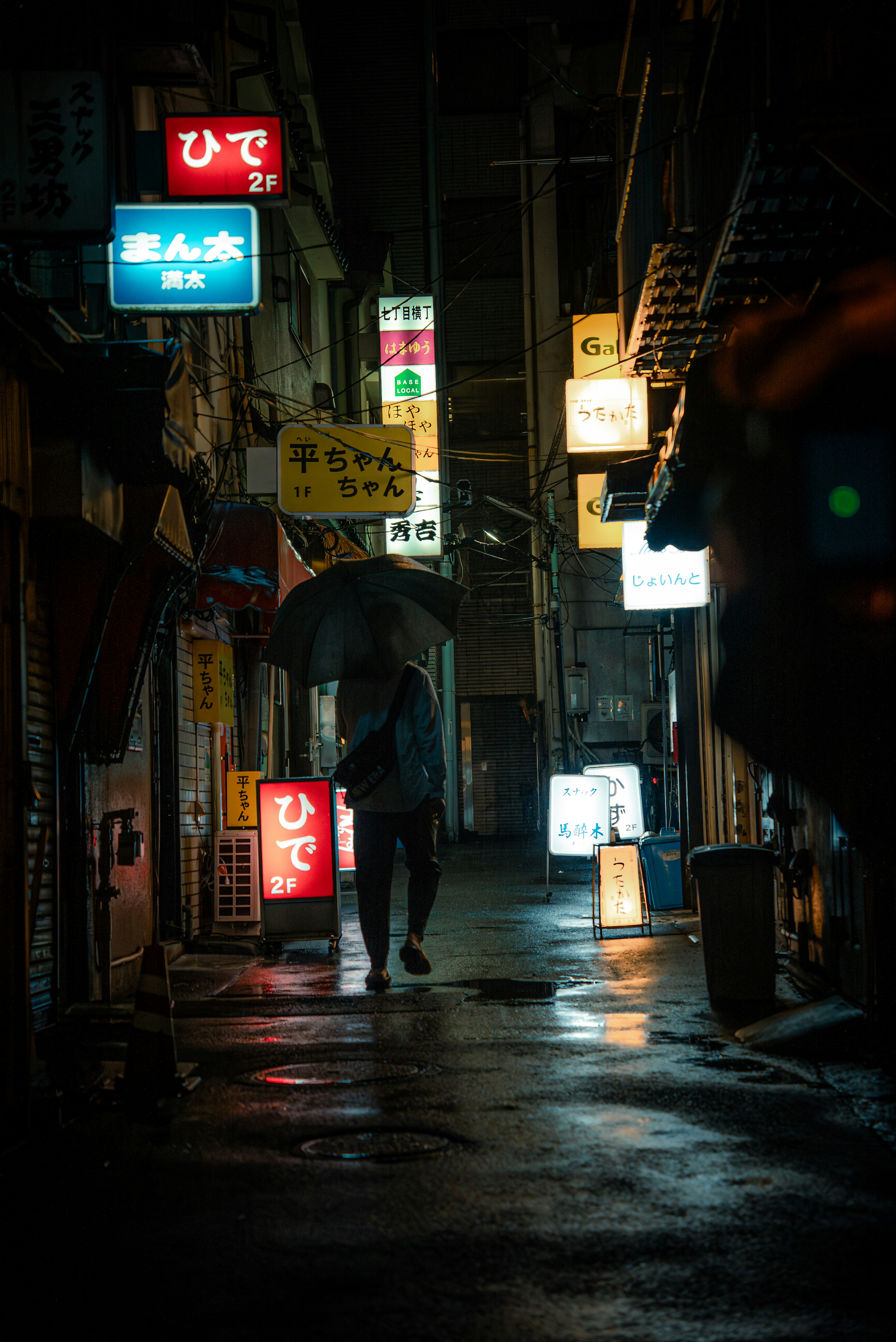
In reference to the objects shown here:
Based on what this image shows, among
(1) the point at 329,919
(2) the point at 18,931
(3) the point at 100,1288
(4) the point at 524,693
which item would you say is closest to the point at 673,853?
(1) the point at 329,919

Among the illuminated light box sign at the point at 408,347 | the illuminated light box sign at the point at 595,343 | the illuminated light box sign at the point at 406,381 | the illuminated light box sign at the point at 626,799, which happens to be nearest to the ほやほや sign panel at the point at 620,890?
the illuminated light box sign at the point at 626,799

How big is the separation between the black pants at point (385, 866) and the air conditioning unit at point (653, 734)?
18.0 meters

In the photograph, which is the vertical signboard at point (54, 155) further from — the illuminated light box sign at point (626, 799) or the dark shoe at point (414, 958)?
the illuminated light box sign at point (626, 799)

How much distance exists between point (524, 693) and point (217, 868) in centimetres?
2744

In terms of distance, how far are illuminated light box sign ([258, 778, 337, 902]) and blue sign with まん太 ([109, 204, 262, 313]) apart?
14.3 ft

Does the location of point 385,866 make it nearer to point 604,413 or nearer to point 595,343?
point 604,413

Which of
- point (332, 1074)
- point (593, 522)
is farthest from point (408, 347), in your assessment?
point (332, 1074)

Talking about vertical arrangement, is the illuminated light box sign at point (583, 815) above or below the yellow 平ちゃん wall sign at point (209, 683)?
below

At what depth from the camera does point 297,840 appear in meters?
11.4

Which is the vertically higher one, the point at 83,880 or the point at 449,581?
the point at 449,581

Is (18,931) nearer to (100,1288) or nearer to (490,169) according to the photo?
(100,1288)

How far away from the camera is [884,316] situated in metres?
6.96

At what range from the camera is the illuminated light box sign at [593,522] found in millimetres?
17766

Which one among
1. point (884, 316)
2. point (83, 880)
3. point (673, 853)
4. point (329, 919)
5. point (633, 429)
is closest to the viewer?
point (884, 316)
